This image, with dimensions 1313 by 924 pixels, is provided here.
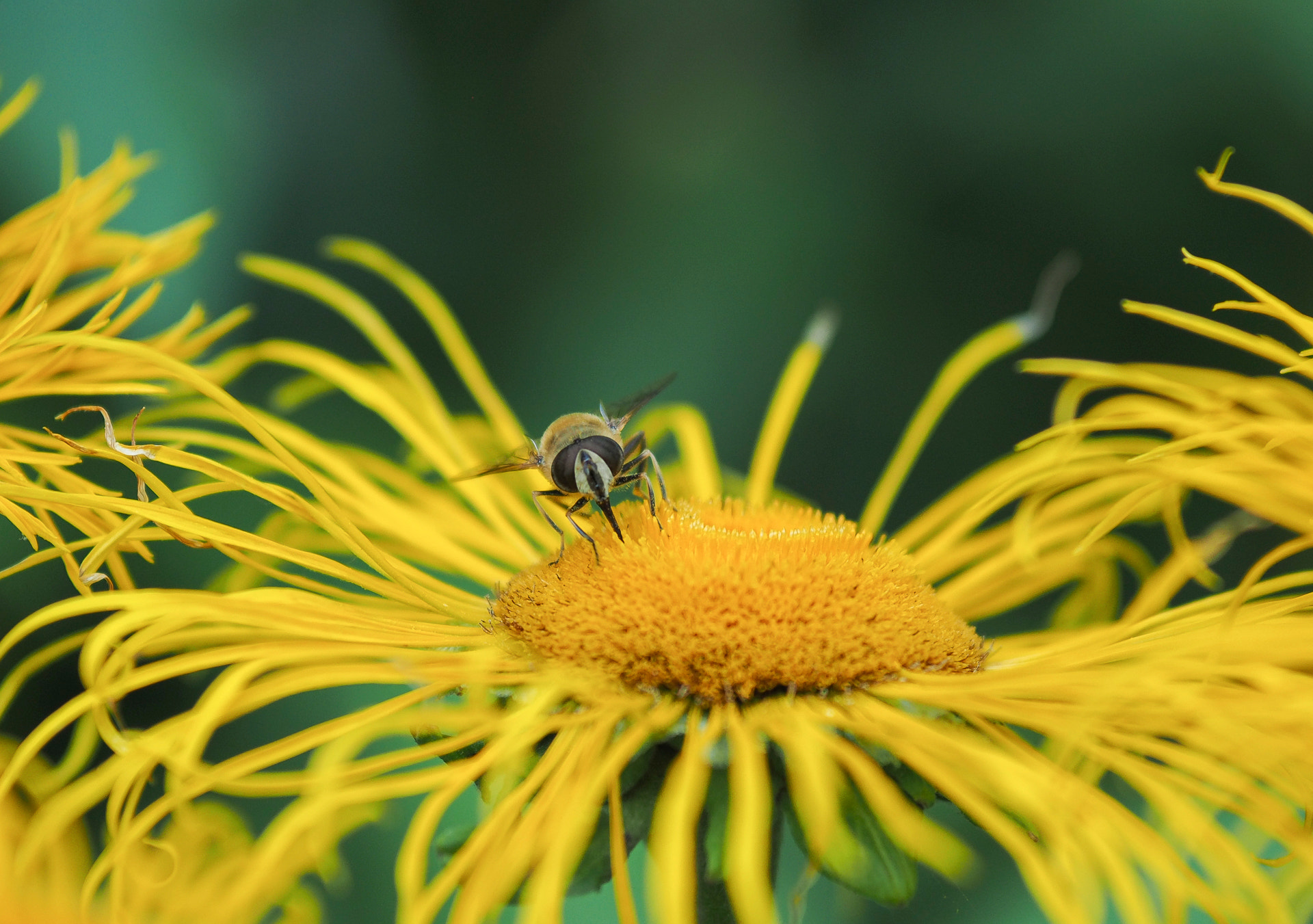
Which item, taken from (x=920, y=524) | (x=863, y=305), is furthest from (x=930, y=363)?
(x=920, y=524)

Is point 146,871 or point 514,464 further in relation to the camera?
point 514,464

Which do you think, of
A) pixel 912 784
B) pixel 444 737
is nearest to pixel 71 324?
pixel 444 737

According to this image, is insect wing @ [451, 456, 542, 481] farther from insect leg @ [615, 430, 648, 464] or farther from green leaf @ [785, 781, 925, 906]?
green leaf @ [785, 781, 925, 906]

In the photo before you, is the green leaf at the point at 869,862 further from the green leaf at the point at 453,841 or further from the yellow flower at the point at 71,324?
the yellow flower at the point at 71,324

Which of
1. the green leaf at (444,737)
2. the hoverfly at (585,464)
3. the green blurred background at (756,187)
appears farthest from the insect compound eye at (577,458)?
the green blurred background at (756,187)

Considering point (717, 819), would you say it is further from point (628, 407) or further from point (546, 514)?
point (628, 407)

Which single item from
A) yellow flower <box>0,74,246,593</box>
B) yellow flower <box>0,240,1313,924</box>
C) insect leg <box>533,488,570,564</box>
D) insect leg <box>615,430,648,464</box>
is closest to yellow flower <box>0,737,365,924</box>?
yellow flower <box>0,240,1313,924</box>
